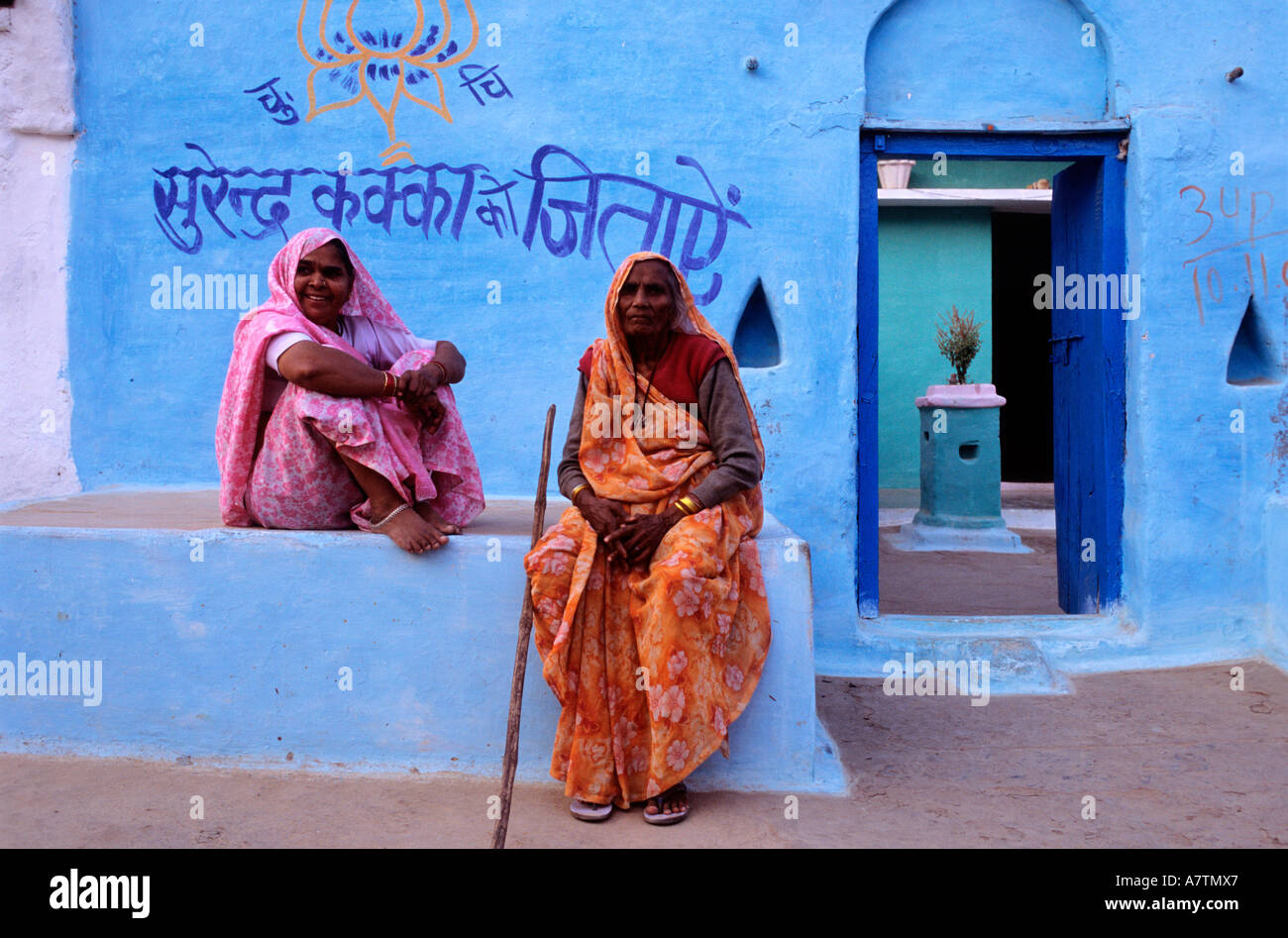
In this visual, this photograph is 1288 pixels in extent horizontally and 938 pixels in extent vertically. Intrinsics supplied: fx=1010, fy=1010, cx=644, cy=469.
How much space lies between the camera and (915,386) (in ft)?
39.0

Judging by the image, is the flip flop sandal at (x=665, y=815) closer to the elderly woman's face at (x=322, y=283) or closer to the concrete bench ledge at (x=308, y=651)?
the concrete bench ledge at (x=308, y=651)

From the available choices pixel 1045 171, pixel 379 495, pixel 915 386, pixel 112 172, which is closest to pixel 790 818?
pixel 379 495

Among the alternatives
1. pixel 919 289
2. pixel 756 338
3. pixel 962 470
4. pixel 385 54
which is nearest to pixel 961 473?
pixel 962 470

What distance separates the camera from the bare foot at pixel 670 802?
9.28 feet

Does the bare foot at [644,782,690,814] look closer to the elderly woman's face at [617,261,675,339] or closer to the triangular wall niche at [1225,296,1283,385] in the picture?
the elderly woman's face at [617,261,675,339]

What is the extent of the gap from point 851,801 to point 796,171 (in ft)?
9.33

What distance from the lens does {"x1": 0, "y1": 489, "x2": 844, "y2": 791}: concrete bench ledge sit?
3.10 m

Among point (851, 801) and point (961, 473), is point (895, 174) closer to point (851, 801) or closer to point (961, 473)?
point (961, 473)

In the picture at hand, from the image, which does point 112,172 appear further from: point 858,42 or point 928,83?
point 928,83

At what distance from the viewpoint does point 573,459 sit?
3.15 metres

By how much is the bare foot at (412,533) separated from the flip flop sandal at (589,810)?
34.9 inches

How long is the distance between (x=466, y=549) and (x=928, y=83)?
3.17m

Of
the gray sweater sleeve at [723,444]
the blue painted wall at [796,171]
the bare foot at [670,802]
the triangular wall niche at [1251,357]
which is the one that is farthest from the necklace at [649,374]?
the triangular wall niche at [1251,357]

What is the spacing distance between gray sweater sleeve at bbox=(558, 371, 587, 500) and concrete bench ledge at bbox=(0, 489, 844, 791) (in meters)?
0.24
